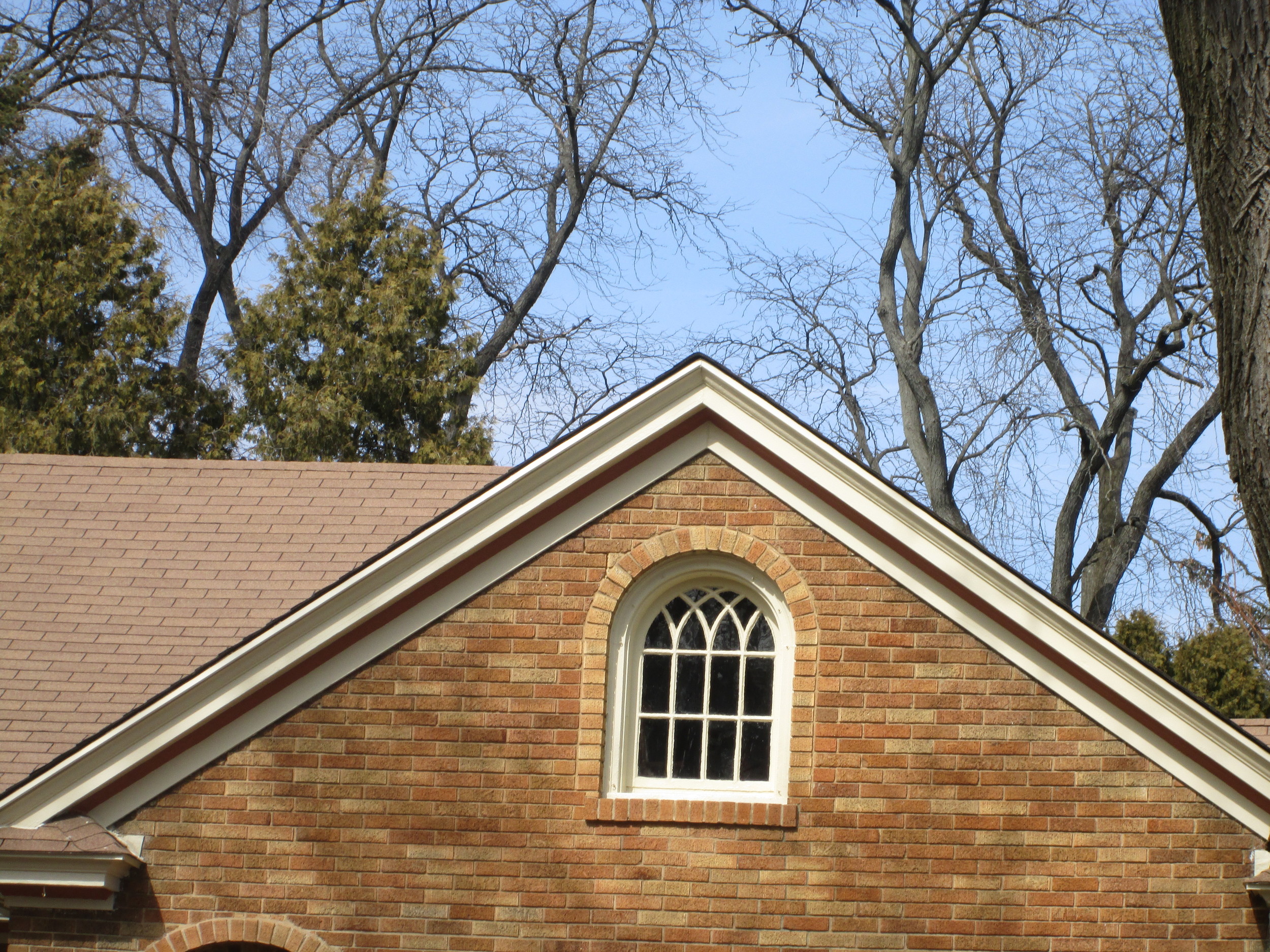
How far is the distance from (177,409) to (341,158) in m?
7.16

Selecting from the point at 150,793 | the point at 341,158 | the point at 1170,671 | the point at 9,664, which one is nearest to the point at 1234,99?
the point at 150,793

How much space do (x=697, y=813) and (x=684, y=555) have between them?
1.61 m

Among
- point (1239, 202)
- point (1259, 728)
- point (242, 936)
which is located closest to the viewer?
point (1239, 202)

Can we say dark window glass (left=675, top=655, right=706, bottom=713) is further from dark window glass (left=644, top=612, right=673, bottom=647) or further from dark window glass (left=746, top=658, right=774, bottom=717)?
dark window glass (left=746, top=658, right=774, bottom=717)

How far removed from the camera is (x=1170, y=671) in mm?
19062

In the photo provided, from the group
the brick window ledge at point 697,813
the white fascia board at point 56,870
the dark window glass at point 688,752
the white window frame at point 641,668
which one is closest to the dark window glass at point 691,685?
the dark window glass at point 688,752

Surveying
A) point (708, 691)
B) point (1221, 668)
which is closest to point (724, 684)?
point (708, 691)

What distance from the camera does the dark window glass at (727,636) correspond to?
904 centimetres

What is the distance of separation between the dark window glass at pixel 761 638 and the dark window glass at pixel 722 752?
502 millimetres

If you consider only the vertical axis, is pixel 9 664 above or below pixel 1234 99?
below

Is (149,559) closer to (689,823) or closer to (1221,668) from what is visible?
(689,823)

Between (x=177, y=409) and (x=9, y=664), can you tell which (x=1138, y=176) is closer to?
(x=177, y=409)

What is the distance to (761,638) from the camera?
9.01 meters

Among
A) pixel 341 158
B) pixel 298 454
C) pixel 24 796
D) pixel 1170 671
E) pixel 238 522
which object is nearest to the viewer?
pixel 24 796
